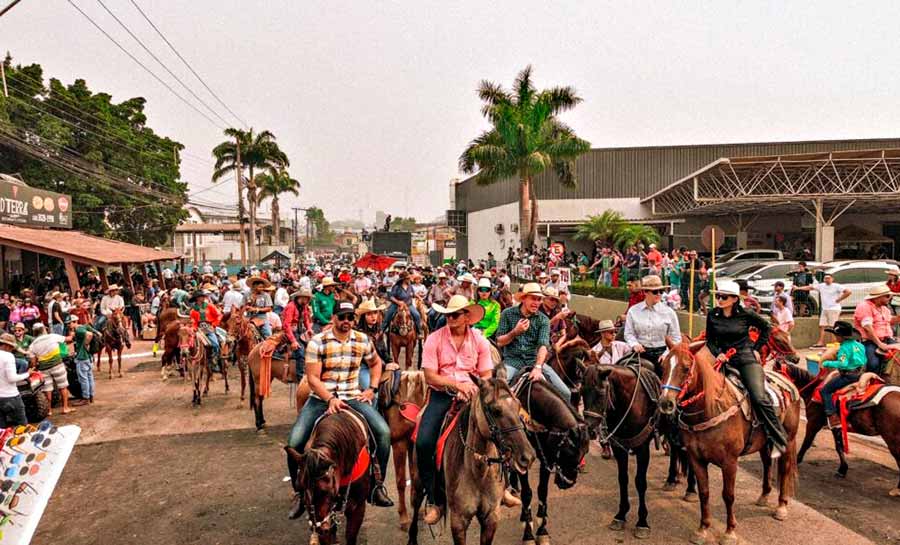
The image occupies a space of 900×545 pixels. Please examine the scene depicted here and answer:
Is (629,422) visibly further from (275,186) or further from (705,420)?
(275,186)

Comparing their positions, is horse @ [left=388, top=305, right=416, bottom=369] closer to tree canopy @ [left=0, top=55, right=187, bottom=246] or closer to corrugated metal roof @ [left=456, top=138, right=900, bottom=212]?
corrugated metal roof @ [left=456, top=138, right=900, bottom=212]

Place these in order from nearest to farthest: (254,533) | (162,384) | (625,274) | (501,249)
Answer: (254,533)
(162,384)
(625,274)
(501,249)

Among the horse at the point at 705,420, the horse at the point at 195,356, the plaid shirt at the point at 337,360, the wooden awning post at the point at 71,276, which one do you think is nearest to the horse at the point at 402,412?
the plaid shirt at the point at 337,360

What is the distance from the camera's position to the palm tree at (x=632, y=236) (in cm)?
2947

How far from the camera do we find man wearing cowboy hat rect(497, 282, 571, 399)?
640 cm

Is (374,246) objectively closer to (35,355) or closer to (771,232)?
(771,232)

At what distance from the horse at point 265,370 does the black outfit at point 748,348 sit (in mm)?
6724

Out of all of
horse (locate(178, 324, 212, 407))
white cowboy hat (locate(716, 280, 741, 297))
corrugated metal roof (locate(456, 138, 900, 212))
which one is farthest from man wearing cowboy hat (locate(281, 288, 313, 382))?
corrugated metal roof (locate(456, 138, 900, 212))

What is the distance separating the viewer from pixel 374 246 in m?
41.0

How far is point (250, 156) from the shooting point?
43.8m

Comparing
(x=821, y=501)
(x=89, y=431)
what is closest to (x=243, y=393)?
(x=89, y=431)

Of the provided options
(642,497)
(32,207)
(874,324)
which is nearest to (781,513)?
(642,497)

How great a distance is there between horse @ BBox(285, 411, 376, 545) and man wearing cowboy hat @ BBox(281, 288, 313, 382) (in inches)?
186

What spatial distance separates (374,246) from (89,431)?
3146 cm
